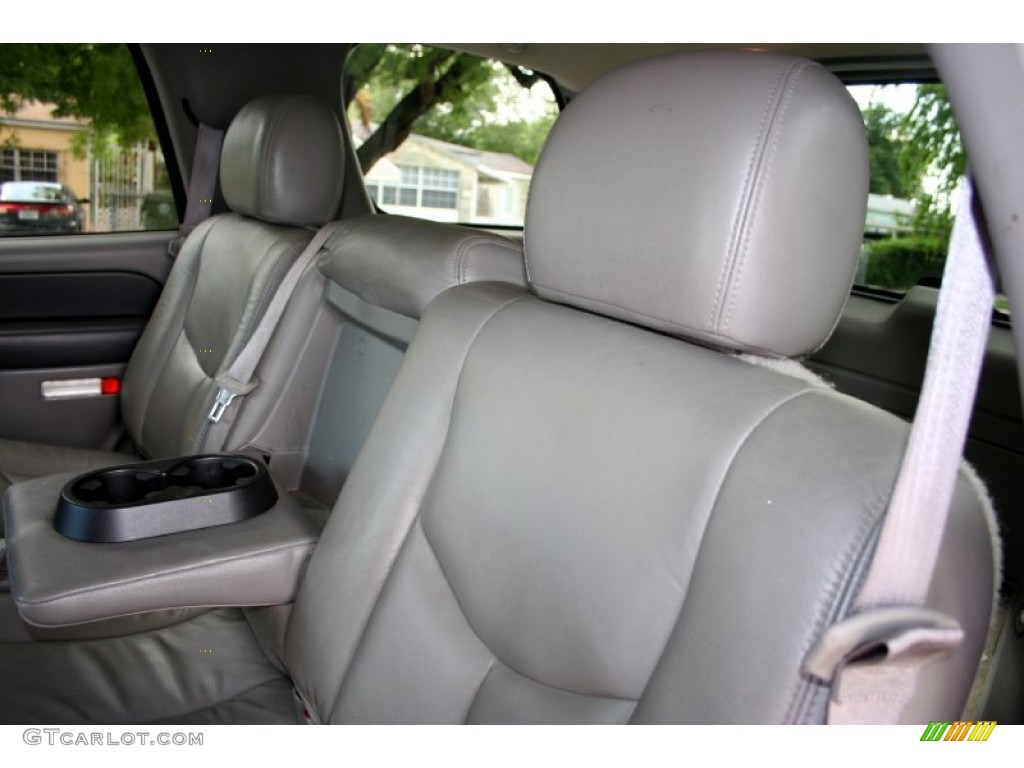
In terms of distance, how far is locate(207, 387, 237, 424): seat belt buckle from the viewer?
1.79 metres

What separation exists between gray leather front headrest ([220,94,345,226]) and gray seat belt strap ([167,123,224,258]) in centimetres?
50

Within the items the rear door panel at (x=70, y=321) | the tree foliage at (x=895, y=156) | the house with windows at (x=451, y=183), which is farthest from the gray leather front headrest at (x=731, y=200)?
the house with windows at (x=451, y=183)

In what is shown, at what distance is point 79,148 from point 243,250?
2.36 ft

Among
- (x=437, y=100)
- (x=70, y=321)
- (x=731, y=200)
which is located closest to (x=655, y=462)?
(x=731, y=200)

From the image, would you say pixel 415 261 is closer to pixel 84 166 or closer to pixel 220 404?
pixel 220 404

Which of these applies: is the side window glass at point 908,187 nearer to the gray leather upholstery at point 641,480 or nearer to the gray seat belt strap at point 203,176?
the gray leather upholstery at point 641,480

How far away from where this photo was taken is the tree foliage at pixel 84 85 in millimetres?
2162

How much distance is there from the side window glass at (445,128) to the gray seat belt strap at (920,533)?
224cm

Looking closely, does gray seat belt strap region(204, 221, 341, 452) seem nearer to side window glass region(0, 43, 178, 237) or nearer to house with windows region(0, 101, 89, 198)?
side window glass region(0, 43, 178, 237)

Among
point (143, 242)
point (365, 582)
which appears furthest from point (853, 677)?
point (143, 242)

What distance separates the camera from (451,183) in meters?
3.21

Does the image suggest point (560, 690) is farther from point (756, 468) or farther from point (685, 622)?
point (756, 468)
